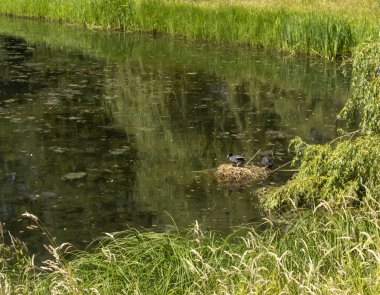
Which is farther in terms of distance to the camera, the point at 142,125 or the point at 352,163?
the point at 142,125

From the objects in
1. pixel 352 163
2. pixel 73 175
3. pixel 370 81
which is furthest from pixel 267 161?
pixel 73 175

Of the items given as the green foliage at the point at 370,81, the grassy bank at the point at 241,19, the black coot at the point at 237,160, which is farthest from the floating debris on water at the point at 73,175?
the grassy bank at the point at 241,19

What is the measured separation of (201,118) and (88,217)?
3987mm

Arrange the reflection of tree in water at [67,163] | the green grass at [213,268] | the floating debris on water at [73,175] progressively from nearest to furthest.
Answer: the green grass at [213,268]
the reflection of tree in water at [67,163]
the floating debris on water at [73,175]

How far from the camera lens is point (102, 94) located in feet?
36.3

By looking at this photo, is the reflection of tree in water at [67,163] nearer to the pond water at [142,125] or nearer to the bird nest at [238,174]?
the pond water at [142,125]

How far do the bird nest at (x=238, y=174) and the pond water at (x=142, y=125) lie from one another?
129mm

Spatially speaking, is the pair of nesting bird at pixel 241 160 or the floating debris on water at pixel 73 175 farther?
the pair of nesting bird at pixel 241 160

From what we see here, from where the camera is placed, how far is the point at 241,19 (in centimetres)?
1565

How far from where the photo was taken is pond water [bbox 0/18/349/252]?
246 inches

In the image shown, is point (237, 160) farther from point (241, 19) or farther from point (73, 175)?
point (241, 19)

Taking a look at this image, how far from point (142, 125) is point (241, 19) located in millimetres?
7110

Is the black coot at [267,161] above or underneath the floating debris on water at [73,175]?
above

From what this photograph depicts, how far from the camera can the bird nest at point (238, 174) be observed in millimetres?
7145
